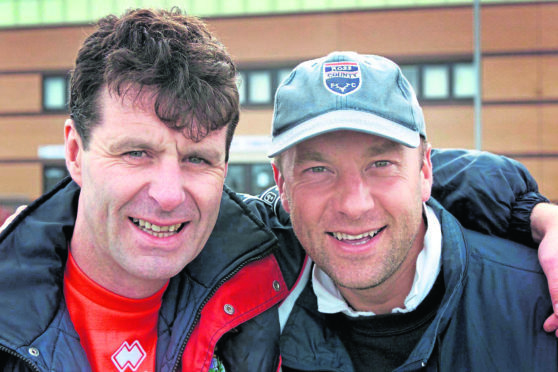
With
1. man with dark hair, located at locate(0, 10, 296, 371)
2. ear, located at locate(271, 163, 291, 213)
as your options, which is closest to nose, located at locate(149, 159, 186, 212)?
man with dark hair, located at locate(0, 10, 296, 371)

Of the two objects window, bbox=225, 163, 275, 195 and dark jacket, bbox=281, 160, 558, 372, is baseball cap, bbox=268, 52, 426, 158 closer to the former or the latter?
dark jacket, bbox=281, 160, 558, 372

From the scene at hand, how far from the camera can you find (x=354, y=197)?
2.02 m

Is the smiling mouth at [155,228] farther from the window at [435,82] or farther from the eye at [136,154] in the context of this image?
the window at [435,82]

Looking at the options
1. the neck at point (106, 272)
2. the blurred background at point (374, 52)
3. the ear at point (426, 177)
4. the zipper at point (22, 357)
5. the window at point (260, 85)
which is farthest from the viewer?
the window at point (260, 85)

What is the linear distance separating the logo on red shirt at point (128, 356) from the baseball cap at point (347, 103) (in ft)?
3.15

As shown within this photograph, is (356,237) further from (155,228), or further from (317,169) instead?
(155,228)

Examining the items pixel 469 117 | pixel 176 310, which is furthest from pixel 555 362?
pixel 469 117

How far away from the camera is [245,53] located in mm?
12477

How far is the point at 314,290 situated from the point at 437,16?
11035mm

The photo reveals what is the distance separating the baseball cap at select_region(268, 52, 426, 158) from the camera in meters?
1.98

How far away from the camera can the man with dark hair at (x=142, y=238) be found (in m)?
1.98

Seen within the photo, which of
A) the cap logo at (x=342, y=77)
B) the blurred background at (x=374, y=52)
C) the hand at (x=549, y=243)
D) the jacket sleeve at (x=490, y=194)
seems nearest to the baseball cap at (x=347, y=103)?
the cap logo at (x=342, y=77)

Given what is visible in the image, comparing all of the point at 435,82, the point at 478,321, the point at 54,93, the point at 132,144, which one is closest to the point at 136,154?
the point at 132,144

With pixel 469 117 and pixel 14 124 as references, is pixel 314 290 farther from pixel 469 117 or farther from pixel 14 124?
pixel 14 124
